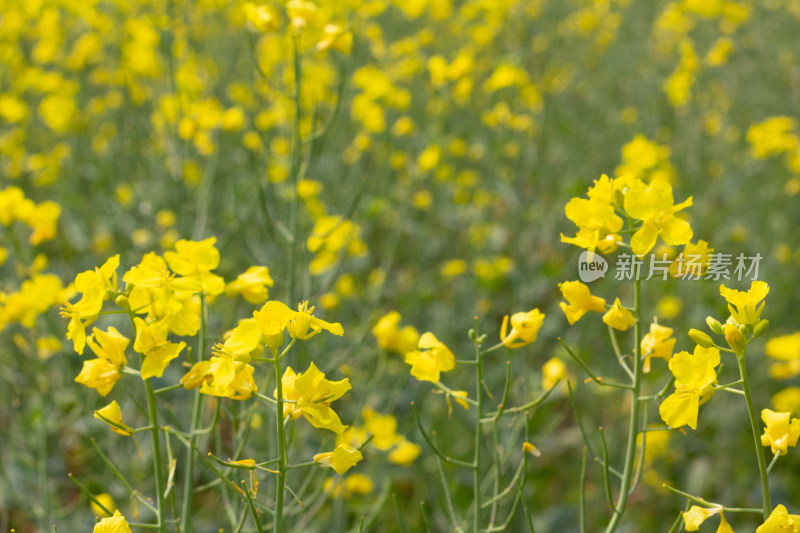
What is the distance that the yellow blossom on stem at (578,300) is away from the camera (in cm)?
118

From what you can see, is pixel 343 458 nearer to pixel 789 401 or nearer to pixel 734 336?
pixel 734 336

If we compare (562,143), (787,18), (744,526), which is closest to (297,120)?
(744,526)

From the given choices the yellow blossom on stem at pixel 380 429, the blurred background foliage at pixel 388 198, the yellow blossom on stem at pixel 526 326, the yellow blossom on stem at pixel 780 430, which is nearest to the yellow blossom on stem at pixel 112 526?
the yellow blossom on stem at pixel 526 326

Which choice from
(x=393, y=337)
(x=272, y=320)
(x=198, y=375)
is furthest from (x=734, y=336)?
(x=393, y=337)

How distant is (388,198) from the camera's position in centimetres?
309

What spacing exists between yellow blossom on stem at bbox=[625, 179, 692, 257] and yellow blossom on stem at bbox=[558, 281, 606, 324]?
13 centimetres

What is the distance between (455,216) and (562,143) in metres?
1.16

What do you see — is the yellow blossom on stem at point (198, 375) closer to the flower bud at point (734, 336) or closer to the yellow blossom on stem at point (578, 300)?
the yellow blossom on stem at point (578, 300)

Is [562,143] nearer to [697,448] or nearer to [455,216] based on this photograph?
[455,216]

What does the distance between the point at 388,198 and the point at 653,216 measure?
6.72ft

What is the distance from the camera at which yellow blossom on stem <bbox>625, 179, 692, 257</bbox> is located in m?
1.10

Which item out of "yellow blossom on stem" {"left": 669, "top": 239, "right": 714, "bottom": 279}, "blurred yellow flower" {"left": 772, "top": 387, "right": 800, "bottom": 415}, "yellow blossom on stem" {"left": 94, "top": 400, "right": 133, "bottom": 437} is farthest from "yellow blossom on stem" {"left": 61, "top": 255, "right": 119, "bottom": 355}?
"blurred yellow flower" {"left": 772, "top": 387, "right": 800, "bottom": 415}

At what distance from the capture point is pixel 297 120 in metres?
1.76

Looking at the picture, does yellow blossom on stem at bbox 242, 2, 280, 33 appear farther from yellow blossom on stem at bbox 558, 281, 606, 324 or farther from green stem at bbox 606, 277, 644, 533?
green stem at bbox 606, 277, 644, 533
